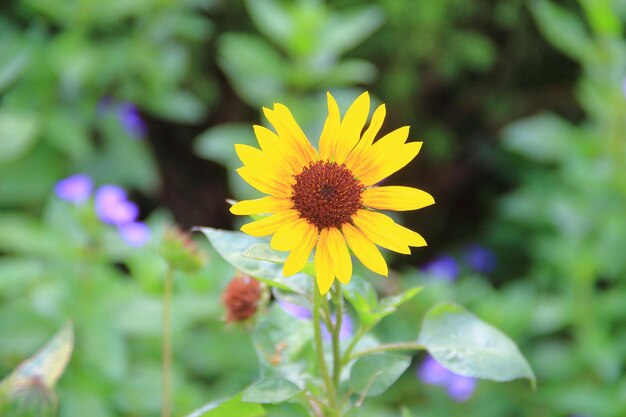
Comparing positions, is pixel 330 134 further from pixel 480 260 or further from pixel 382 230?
pixel 480 260

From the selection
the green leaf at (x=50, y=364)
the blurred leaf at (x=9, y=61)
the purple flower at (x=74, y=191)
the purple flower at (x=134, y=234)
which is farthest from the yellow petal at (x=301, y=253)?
the purple flower at (x=74, y=191)

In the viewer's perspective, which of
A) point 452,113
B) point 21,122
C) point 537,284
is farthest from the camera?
point 452,113

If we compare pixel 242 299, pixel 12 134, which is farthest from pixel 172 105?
pixel 242 299

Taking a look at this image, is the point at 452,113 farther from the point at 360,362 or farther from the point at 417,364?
the point at 360,362

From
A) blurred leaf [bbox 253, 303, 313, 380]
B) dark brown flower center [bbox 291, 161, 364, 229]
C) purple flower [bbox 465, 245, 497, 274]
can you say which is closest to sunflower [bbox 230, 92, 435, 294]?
dark brown flower center [bbox 291, 161, 364, 229]

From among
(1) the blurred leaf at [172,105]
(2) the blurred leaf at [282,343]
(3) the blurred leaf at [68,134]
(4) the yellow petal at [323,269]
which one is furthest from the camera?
(1) the blurred leaf at [172,105]

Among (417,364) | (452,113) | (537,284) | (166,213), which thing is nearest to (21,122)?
(166,213)

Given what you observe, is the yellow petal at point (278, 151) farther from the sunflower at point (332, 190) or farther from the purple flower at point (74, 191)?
the purple flower at point (74, 191)
